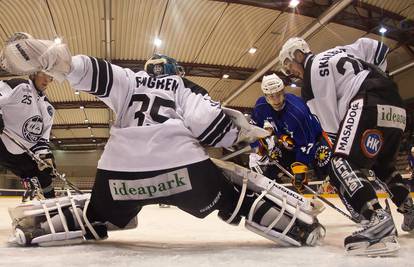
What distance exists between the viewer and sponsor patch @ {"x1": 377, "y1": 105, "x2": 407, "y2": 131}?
5.00 feet

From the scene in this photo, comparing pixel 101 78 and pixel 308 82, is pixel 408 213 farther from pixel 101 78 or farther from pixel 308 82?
pixel 101 78

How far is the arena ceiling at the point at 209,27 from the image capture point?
769 cm

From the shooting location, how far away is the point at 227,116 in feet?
4.98

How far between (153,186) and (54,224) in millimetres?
479

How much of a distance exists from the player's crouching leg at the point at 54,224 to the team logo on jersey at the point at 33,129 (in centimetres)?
144

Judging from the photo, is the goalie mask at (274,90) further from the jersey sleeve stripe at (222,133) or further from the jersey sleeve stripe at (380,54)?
the jersey sleeve stripe at (222,133)

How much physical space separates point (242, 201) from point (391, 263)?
0.57m

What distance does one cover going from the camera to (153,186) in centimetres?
144

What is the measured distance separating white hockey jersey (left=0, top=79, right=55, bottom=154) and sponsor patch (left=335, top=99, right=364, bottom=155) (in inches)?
87.3

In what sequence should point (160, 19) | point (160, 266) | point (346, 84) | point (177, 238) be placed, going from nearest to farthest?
point (160, 266) < point (346, 84) < point (177, 238) < point (160, 19)

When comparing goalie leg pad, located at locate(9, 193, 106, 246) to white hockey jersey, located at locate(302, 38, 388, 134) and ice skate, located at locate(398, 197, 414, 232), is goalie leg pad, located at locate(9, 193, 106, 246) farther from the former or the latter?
ice skate, located at locate(398, 197, 414, 232)

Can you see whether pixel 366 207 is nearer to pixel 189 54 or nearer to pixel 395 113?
pixel 395 113

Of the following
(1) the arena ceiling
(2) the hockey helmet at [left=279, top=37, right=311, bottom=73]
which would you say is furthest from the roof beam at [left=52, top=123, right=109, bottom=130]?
(2) the hockey helmet at [left=279, top=37, right=311, bottom=73]

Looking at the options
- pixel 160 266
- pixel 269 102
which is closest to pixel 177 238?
pixel 160 266
